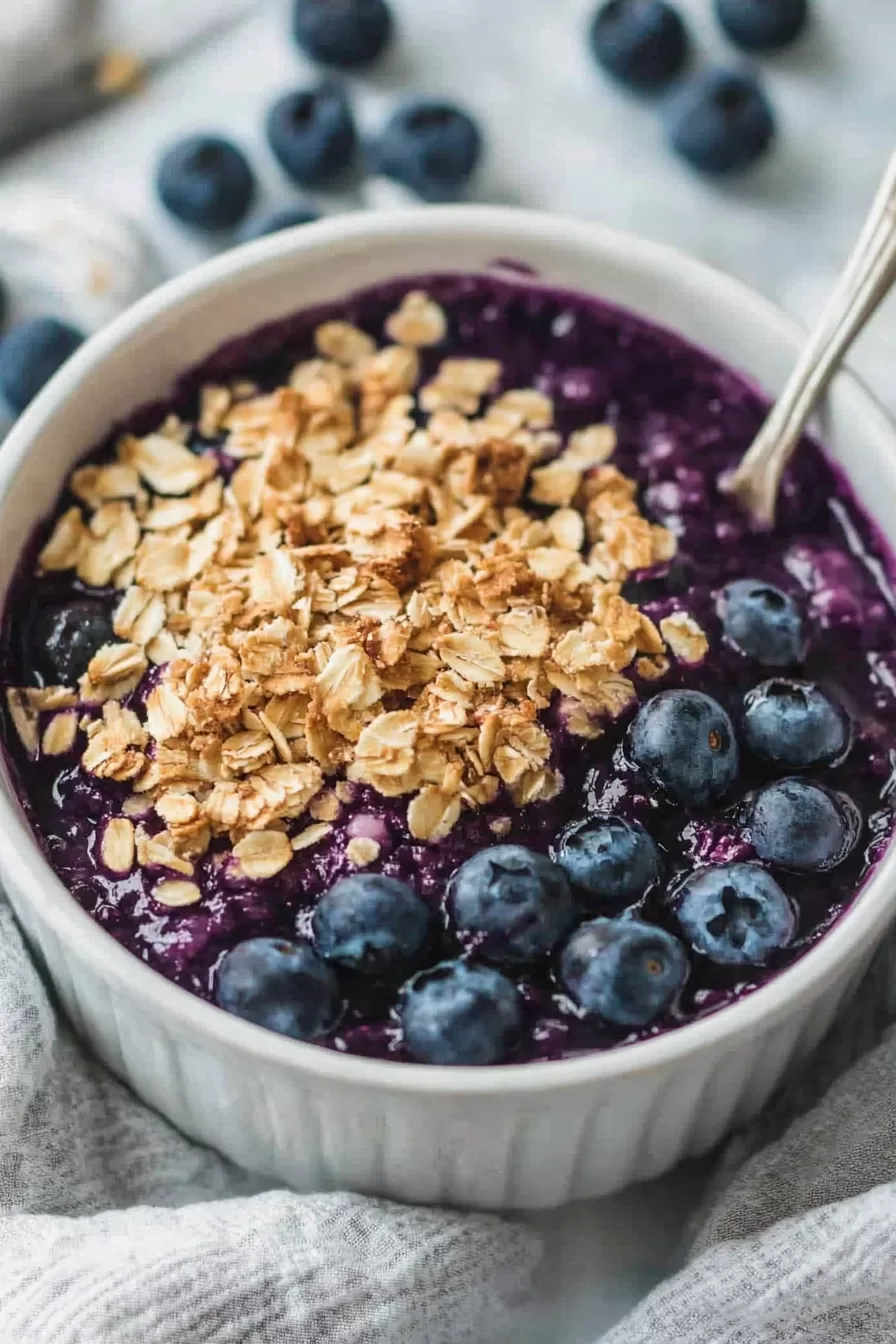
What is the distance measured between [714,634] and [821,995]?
1.24 ft

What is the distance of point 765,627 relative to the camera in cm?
164

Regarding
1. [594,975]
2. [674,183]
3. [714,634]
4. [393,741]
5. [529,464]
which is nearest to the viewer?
[594,975]

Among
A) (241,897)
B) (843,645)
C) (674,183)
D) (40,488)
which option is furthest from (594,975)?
(674,183)

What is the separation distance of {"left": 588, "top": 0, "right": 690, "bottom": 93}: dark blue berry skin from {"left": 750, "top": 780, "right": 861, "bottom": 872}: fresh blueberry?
1184mm

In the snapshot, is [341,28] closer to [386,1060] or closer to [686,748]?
[686,748]

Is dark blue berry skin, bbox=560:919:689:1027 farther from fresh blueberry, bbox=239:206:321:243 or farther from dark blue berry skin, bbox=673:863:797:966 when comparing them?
fresh blueberry, bbox=239:206:321:243

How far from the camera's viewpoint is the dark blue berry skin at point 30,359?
2084 mm

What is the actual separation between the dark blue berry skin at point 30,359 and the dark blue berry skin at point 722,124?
2.81 feet

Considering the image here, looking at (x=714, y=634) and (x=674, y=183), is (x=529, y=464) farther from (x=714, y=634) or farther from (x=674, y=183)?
(x=674, y=183)

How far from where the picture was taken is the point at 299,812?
4.99ft

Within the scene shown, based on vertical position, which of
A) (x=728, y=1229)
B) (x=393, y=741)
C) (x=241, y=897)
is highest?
(x=393, y=741)

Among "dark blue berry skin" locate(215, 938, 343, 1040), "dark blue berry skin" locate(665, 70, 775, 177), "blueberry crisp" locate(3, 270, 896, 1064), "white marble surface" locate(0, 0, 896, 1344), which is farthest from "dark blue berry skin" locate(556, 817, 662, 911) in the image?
"dark blue berry skin" locate(665, 70, 775, 177)

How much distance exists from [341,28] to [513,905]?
4.53 feet

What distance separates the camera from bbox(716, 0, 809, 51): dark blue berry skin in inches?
90.0
